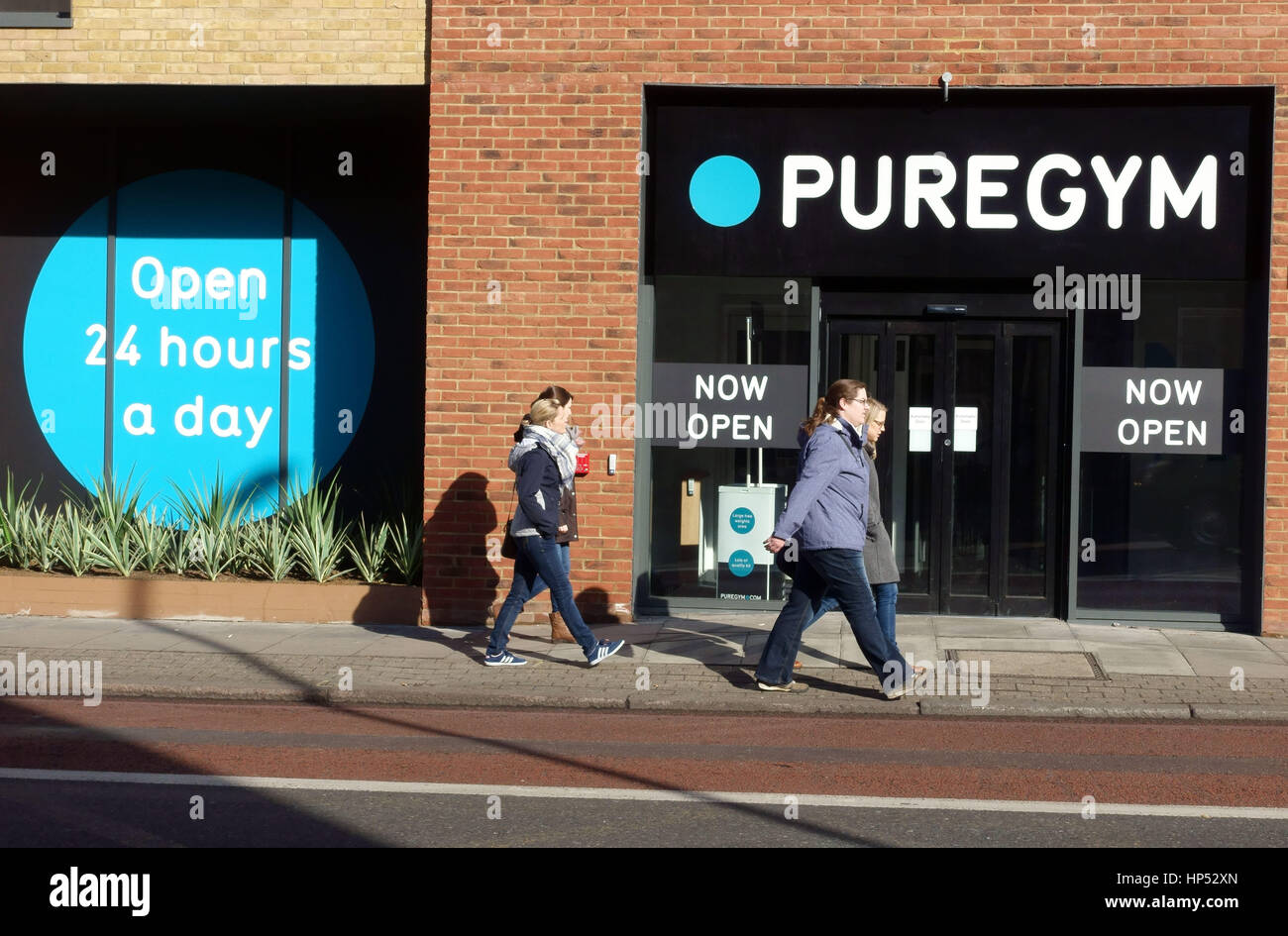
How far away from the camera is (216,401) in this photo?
1320 cm

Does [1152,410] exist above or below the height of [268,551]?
above

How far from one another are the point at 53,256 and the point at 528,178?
5.05 meters

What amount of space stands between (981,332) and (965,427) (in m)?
0.80

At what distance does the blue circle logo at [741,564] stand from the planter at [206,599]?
8.77ft

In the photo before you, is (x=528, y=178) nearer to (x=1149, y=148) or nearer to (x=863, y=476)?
(x=863, y=476)

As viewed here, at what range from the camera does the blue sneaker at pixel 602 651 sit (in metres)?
9.42

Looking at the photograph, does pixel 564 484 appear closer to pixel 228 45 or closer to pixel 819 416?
pixel 819 416

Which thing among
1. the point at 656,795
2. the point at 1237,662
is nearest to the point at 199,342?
the point at 656,795

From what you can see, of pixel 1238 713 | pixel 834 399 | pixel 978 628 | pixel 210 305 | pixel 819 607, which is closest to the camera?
pixel 1238 713

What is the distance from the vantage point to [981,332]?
11695 millimetres

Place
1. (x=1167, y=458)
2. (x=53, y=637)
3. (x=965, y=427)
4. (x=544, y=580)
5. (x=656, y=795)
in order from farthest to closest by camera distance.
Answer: (x=965, y=427) < (x=1167, y=458) < (x=53, y=637) < (x=544, y=580) < (x=656, y=795)

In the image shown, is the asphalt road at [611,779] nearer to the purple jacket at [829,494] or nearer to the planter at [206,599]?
the purple jacket at [829,494]

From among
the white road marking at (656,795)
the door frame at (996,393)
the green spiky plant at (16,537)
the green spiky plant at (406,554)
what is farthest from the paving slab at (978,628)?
the green spiky plant at (16,537)
